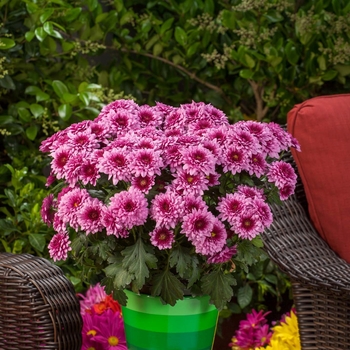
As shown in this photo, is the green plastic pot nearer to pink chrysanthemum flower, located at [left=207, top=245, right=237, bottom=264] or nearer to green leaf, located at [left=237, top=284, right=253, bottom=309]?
pink chrysanthemum flower, located at [left=207, top=245, right=237, bottom=264]

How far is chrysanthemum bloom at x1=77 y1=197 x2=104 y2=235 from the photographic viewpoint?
1.07 m

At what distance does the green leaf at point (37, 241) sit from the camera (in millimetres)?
1899

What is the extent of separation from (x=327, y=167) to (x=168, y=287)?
64 cm

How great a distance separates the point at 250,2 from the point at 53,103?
2.35 feet

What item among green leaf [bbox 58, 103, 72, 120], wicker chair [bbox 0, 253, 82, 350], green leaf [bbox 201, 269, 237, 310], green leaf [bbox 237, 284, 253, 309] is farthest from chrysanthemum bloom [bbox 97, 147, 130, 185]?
green leaf [bbox 237, 284, 253, 309]

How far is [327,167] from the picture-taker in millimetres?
1590

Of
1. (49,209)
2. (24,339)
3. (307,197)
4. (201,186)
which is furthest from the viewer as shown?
(307,197)

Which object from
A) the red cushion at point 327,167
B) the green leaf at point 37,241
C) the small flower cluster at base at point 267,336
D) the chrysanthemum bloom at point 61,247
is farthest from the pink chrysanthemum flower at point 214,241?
the green leaf at point 37,241

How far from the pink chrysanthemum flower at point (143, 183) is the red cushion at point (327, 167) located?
64 centimetres

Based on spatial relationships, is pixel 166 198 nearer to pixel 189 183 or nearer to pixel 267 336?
pixel 189 183

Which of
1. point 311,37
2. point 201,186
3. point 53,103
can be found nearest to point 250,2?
point 311,37

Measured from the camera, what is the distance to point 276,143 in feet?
3.83

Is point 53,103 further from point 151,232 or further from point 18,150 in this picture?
point 151,232

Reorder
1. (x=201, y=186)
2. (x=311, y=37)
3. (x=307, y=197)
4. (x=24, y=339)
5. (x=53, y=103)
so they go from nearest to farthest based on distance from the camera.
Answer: (x=201, y=186)
(x=24, y=339)
(x=307, y=197)
(x=53, y=103)
(x=311, y=37)
